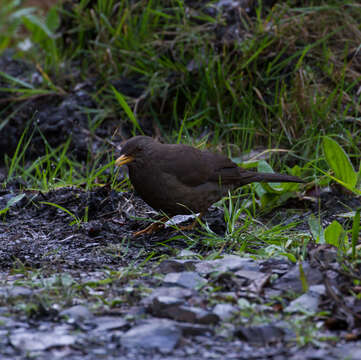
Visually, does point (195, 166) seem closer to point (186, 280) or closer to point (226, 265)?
point (226, 265)

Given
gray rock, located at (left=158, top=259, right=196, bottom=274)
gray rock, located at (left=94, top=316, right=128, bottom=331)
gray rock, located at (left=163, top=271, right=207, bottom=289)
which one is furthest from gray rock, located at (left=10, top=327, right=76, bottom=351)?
gray rock, located at (left=158, top=259, right=196, bottom=274)

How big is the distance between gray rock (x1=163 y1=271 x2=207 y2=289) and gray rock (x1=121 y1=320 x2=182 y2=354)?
400 millimetres

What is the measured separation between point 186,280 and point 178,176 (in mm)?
1732

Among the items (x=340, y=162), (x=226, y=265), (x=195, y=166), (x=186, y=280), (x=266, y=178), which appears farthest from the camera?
(x=266, y=178)

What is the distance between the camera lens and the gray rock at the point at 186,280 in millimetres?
3135

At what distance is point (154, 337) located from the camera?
2656 mm

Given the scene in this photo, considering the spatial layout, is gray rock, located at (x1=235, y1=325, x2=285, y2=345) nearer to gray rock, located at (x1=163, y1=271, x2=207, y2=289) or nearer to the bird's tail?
gray rock, located at (x1=163, y1=271, x2=207, y2=289)

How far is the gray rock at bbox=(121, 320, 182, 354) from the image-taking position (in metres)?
2.61

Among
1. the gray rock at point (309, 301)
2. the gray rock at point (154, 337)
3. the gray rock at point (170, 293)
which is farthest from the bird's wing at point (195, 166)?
the gray rock at point (154, 337)

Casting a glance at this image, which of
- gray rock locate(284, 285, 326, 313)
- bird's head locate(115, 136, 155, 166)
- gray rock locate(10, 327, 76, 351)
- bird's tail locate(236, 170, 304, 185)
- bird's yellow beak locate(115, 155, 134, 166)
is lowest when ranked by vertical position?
bird's tail locate(236, 170, 304, 185)

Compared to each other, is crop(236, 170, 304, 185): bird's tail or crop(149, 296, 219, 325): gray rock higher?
crop(149, 296, 219, 325): gray rock

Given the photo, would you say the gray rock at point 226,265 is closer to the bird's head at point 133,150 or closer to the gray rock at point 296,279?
the gray rock at point 296,279

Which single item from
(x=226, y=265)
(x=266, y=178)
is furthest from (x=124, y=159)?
(x=226, y=265)

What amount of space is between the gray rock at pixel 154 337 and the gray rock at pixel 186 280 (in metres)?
0.40
